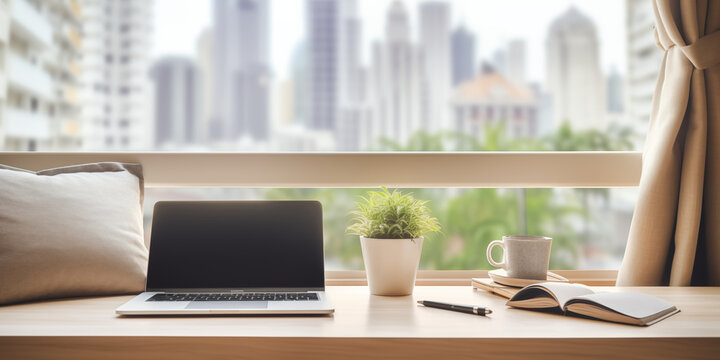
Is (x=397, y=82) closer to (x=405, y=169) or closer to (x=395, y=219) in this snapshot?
(x=405, y=169)

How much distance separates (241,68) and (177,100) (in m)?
0.24

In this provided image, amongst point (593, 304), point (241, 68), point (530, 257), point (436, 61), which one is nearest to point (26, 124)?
→ point (241, 68)

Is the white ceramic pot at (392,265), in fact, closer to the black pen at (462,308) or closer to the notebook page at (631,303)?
the black pen at (462,308)

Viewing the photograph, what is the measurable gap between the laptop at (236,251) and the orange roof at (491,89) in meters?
0.74

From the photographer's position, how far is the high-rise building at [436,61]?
64.6 inches

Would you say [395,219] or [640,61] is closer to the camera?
[395,219]

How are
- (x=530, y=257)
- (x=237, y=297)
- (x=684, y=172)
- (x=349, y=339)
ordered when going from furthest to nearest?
(x=684, y=172), (x=530, y=257), (x=237, y=297), (x=349, y=339)

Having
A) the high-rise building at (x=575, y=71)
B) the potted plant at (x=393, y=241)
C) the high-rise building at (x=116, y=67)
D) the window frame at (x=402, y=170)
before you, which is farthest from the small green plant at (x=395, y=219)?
the high-rise building at (x=116, y=67)

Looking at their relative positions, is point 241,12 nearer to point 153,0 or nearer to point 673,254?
point 153,0

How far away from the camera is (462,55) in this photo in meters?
1.68

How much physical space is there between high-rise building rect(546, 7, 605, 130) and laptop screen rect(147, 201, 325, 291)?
0.98m

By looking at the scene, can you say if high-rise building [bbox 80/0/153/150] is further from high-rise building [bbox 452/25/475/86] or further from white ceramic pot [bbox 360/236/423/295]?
high-rise building [bbox 452/25/475/86]

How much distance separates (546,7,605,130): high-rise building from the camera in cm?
165

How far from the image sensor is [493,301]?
1.09m
